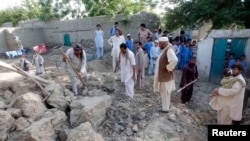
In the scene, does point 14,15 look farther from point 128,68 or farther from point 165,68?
point 165,68

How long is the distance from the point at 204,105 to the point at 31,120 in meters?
4.12

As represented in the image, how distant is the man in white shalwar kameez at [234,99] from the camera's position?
4055mm

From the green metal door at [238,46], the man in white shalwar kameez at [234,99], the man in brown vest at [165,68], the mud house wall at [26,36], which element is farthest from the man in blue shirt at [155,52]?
the mud house wall at [26,36]

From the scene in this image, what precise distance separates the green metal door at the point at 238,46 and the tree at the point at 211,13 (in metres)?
1.23

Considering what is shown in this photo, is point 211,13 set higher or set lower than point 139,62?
higher

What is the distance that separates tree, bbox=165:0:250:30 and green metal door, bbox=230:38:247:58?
48.3 inches

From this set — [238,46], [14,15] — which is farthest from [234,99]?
[14,15]

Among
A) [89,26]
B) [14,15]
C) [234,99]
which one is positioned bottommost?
[234,99]

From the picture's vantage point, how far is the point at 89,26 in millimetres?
11695

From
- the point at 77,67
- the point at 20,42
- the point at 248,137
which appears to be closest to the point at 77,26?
the point at 20,42

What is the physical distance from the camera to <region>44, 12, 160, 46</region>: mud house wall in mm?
9766

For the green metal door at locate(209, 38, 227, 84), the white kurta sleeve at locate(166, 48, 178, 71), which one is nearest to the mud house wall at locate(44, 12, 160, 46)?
the green metal door at locate(209, 38, 227, 84)

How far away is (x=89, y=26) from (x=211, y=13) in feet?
18.9

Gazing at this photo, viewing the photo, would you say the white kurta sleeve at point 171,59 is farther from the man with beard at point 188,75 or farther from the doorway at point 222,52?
the doorway at point 222,52
